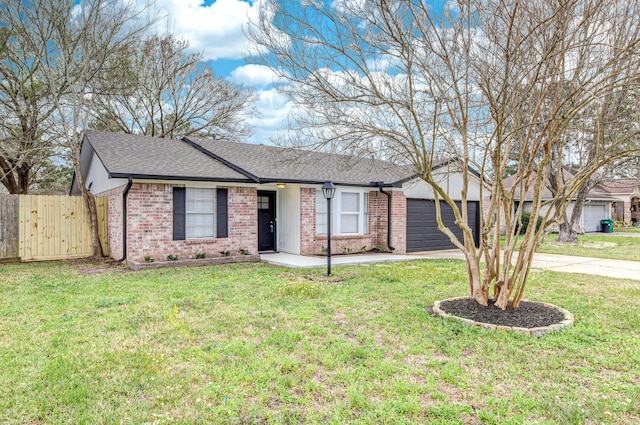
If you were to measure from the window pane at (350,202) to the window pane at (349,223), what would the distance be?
0.21 m

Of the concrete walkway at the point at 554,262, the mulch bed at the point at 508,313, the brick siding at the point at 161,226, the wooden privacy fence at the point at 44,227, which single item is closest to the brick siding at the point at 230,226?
the brick siding at the point at 161,226

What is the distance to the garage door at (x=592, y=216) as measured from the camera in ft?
89.5

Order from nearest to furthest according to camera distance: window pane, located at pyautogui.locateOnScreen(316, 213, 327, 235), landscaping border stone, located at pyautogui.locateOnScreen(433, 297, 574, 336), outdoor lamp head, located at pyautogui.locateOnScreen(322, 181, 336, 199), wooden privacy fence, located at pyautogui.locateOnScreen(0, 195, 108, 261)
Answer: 1. landscaping border stone, located at pyautogui.locateOnScreen(433, 297, 574, 336)
2. outdoor lamp head, located at pyautogui.locateOnScreen(322, 181, 336, 199)
3. wooden privacy fence, located at pyautogui.locateOnScreen(0, 195, 108, 261)
4. window pane, located at pyautogui.locateOnScreen(316, 213, 327, 235)

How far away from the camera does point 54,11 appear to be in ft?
38.7

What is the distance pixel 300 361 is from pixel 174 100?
2027 centimetres

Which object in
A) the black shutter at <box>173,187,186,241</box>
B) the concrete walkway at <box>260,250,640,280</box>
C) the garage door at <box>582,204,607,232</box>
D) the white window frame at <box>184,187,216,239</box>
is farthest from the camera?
the garage door at <box>582,204,607,232</box>

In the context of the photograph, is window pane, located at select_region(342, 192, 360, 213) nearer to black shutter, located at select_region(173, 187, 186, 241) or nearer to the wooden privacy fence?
black shutter, located at select_region(173, 187, 186, 241)

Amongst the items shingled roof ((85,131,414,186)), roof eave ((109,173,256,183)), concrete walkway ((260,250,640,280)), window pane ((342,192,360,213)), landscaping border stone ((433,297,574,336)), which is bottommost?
landscaping border stone ((433,297,574,336))

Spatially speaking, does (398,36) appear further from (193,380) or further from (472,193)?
(472,193)

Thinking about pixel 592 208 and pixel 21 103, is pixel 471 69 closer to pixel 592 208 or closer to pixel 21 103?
pixel 21 103

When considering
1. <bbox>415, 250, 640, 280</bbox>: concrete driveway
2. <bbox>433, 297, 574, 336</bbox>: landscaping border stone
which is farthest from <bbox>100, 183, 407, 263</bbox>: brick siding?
<bbox>433, 297, 574, 336</bbox>: landscaping border stone

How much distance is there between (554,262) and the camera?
11.9 meters

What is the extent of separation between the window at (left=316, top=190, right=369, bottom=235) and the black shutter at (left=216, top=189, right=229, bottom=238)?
10.0 feet

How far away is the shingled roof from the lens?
1050 centimetres
